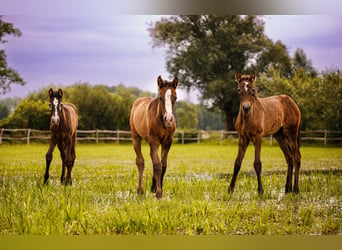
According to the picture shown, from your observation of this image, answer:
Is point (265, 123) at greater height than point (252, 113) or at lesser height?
lesser

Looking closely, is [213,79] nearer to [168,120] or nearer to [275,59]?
[275,59]

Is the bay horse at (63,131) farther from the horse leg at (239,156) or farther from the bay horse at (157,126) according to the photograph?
the horse leg at (239,156)

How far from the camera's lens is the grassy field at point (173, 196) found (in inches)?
166

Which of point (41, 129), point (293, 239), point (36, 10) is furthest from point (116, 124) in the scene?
point (293, 239)

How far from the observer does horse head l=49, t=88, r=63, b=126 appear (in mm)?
5035

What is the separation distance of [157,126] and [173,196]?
0.82 m

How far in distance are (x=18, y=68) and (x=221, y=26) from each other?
271cm

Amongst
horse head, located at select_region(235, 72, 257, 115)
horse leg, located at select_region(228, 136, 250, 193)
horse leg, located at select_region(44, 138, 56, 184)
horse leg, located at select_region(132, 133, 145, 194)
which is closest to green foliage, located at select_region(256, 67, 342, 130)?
horse head, located at select_region(235, 72, 257, 115)

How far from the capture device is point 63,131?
5.37m

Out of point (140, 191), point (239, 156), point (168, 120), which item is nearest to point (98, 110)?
point (140, 191)

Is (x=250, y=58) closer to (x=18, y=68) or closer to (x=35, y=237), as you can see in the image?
(x=18, y=68)

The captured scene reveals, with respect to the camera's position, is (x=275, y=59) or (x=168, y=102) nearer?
(x=168, y=102)

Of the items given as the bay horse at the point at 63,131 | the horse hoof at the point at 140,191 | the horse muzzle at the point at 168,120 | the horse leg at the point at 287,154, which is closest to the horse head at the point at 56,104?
the bay horse at the point at 63,131

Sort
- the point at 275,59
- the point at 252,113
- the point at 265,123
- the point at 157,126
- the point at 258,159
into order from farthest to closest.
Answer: the point at 275,59 → the point at 265,123 → the point at 252,113 → the point at 258,159 → the point at 157,126
